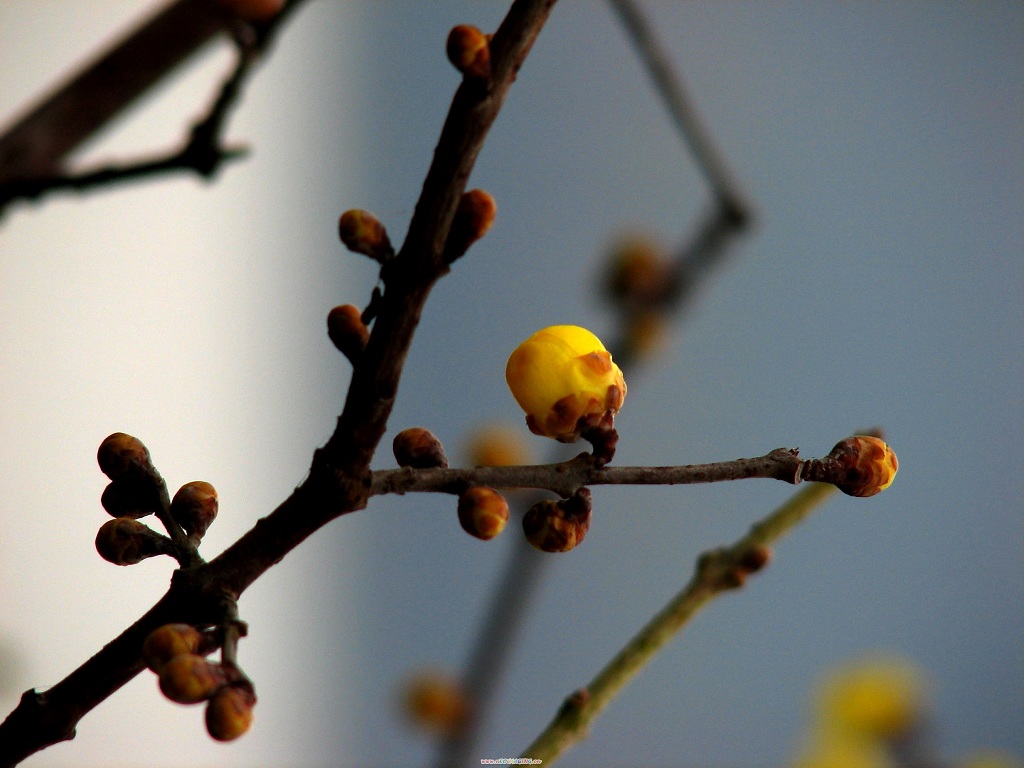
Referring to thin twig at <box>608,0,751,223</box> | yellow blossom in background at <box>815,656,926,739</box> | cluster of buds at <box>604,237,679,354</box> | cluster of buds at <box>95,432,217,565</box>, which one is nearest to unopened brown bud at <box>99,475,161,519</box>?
cluster of buds at <box>95,432,217,565</box>

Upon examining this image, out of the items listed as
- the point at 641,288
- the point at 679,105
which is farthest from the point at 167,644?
the point at 641,288

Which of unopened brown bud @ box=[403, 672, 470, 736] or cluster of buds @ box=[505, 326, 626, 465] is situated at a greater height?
unopened brown bud @ box=[403, 672, 470, 736]

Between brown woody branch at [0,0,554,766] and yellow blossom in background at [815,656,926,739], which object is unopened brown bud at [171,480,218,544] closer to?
brown woody branch at [0,0,554,766]

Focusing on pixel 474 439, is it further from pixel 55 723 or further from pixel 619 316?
pixel 55 723

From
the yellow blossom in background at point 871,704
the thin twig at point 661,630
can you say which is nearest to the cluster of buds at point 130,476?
the thin twig at point 661,630

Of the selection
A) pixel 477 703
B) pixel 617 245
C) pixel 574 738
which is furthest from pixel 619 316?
pixel 574 738

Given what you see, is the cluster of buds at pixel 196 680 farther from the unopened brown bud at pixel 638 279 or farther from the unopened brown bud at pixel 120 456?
the unopened brown bud at pixel 638 279

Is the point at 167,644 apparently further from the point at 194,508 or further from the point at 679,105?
the point at 679,105

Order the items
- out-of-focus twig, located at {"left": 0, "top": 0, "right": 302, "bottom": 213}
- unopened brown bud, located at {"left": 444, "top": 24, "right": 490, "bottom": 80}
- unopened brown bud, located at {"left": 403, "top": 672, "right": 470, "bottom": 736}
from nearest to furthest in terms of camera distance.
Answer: unopened brown bud, located at {"left": 444, "top": 24, "right": 490, "bottom": 80}, out-of-focus twig, located at {"left": 0, "top": 0, "right": 302, "bottom": 213}, unopened brown bud, located at {"left": 403, "top": 672, "right": 470, "bottom": 736}
